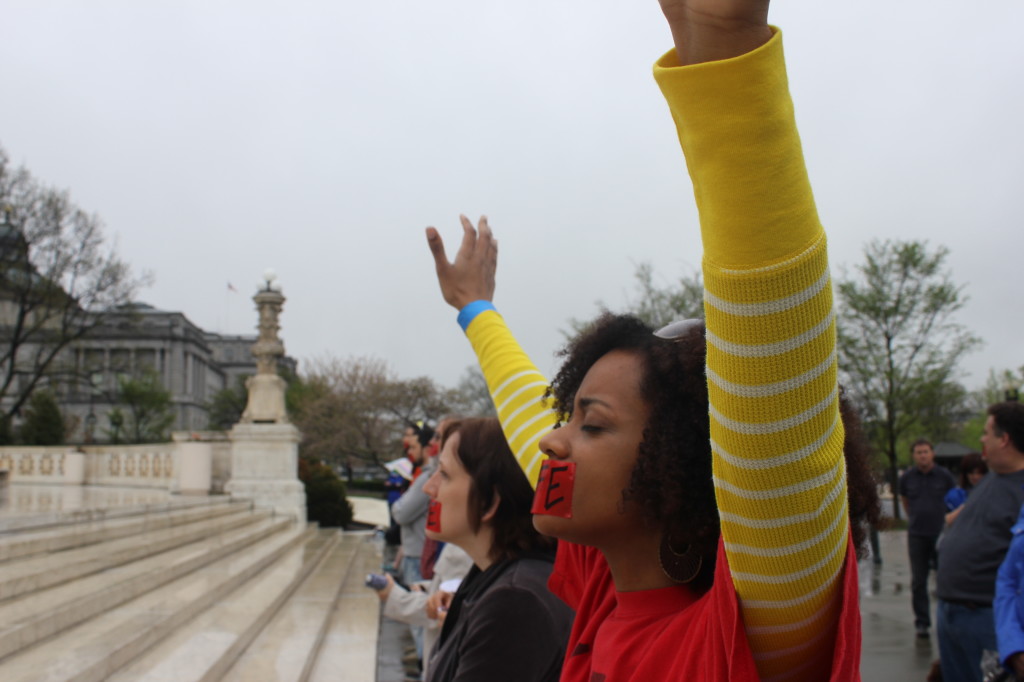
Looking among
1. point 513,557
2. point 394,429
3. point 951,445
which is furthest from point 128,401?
point 513,557

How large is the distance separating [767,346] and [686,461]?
0.54 m

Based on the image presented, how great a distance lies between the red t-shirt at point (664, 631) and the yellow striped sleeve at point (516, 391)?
0.37 metres

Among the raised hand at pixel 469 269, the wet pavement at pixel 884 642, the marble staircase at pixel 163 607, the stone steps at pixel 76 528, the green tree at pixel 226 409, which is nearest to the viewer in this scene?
the raised hand at pixel 469 269

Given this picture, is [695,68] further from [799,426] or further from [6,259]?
[6,259]

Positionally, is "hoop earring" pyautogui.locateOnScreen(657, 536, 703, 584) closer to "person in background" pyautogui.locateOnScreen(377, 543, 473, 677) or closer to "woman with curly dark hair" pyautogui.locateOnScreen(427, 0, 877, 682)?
"woman with curly dark hair" pyautogui.locateOnScreen(427, 0, 877, 682)

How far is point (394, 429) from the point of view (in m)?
45.9

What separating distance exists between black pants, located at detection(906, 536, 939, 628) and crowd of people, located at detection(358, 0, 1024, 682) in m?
7.21

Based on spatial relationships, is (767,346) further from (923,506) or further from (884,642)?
(923,506)

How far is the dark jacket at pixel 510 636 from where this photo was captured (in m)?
2.36

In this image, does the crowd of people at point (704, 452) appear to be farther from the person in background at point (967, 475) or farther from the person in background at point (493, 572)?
the person in background at point (967, 475)

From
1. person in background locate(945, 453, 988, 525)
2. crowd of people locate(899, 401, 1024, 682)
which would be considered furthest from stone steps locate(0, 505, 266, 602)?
person in background locate(945, 453, 988, 525)

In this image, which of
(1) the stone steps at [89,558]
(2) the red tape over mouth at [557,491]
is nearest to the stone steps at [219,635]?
(1) the stone steps at [89,558]

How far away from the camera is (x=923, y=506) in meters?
9.05

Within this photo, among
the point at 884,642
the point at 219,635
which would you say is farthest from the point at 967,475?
the point at 219,635
